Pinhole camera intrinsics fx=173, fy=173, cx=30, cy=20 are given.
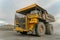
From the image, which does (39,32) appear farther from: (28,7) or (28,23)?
(28,7)

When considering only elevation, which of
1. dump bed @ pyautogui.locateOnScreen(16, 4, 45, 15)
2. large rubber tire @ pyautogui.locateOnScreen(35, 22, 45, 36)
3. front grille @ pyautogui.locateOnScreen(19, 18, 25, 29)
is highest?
dump bed @ pyautogui.locateOnScreen(16, 4, 45, 15)

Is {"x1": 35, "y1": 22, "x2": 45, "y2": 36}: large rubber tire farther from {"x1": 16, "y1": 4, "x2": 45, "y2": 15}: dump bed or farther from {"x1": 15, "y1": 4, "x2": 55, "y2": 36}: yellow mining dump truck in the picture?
{"x1": 16, "y1": 4, "x2": 45, "y2": 15}: dump bed

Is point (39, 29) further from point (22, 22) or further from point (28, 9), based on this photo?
point (28, 9)

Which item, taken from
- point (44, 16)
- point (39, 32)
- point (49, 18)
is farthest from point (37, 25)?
point (49, 18)

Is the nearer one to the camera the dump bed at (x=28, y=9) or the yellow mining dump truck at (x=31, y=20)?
the yellow mining dump truck at (x=31, y=20)


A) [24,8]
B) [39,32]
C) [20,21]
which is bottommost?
[39,32]

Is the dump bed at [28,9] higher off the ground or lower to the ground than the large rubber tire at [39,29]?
higher

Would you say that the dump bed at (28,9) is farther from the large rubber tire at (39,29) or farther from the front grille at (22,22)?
the large rubber tire at (39,29)

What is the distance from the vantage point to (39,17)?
14.2m

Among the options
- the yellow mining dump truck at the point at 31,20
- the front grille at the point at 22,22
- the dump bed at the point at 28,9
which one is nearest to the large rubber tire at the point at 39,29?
the yellow mining dump truck at the point at 31,20

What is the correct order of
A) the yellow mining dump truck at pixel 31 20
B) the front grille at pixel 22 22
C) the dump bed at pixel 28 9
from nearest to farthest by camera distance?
the yellow mining dump truck at pixel 31 20, the dump bed at pixel 28 9, the front grille at pixel 22 22

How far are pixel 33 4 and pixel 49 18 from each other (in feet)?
11.1

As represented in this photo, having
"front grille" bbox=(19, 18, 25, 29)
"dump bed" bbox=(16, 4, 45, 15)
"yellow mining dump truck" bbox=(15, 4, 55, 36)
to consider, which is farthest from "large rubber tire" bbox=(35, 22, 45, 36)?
"dump bed" bbox=(16, 4, 45, 15)

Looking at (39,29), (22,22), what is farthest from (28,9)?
(39,29)
